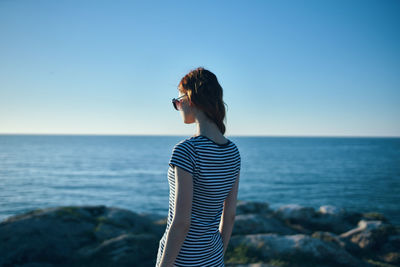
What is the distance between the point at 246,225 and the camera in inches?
362

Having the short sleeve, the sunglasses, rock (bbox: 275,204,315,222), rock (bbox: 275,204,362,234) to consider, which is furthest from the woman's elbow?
rock (bbox: 275,204,315,222)

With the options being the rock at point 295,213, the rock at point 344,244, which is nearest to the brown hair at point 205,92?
the rock at point 344,244

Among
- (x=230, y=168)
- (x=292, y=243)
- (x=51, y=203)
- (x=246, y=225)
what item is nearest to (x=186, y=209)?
(x=230, y=168)

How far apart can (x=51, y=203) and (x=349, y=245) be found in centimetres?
2377

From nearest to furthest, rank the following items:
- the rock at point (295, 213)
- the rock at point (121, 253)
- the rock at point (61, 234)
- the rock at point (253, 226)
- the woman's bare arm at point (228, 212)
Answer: the woman's bare arm at point (228, 212) < the rock at point (121, 253) < the rock at point (61, 234) < the rock at point (253, 226) < the rock at point (295, 213)

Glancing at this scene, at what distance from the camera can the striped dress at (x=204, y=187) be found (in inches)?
67.7

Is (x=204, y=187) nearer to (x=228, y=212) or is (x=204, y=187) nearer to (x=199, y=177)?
(x=199, y=177)

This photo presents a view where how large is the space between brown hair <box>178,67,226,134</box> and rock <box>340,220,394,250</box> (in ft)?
32.2

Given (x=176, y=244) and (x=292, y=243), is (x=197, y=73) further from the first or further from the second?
(x=292, y=243)

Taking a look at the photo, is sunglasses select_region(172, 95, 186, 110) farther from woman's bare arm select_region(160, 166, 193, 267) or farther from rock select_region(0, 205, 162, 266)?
rock select_region(0, 205, 162, 266)

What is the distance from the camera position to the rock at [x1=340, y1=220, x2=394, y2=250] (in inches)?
356

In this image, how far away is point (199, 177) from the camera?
1.78 meters

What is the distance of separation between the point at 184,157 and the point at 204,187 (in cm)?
29

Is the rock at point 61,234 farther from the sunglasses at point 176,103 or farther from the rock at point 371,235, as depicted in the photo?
the rock at point 371,235
